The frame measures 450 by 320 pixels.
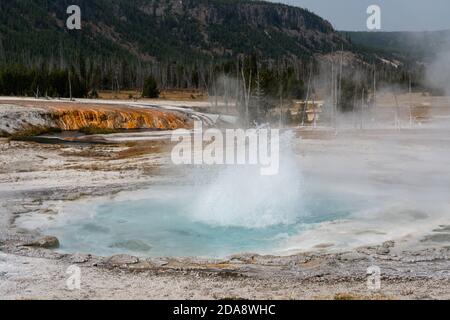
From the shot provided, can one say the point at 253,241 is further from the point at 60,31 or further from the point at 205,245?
the point at 60,31

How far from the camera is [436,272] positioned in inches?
383

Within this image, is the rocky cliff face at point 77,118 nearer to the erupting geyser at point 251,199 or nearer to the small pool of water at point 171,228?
the small pool of water at point 171,228

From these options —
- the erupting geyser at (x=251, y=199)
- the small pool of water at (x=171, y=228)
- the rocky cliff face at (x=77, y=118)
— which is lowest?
the small pool of water at (x=171, y=228)

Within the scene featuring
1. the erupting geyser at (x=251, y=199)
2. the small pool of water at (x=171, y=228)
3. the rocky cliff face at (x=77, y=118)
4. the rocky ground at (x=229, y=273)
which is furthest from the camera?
the rocky cliff face at (x=77, y=118)

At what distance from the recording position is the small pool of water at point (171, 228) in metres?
12.3

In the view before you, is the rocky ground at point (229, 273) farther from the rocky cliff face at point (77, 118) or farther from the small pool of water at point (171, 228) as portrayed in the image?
the rocky cliff face at point (77, 118)

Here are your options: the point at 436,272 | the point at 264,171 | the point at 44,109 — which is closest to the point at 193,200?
the point at 264,171

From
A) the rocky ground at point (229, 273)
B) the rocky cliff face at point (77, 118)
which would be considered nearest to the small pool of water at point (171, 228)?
the rocky ground at point (229, 273)

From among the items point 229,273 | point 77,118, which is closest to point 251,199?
point 229,273

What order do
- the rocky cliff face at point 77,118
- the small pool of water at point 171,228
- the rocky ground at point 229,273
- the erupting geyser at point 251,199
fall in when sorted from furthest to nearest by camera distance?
the rocky cliff face at point 77,118 < the erupting geyser at point 251,199 < the small pool of water at point 171,228 < the rocky ground at point 229,273

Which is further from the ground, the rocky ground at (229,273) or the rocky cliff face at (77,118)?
the rocky cliff face at (77,118)

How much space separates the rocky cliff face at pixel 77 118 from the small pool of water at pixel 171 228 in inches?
959

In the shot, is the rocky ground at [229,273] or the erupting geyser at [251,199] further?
the erupting geyser at [251,199]

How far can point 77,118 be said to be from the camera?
4512 centimetres
